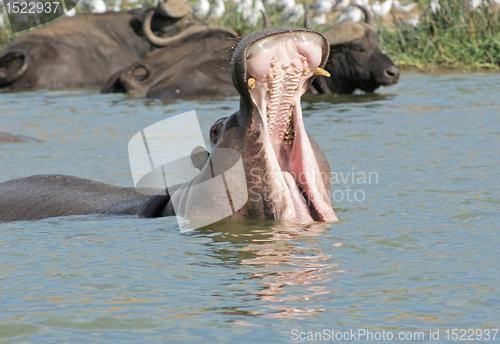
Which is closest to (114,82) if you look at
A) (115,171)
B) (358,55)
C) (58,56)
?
(58,56)

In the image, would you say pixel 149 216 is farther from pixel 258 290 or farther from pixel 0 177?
pixel 0 177

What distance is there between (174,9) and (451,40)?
18.2ft

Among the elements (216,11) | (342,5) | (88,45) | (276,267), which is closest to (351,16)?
(342,5)

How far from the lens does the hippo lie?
12.8 feet

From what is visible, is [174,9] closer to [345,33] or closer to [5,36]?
[345,33]

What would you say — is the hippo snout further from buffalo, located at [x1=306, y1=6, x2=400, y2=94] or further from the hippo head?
the hippo head

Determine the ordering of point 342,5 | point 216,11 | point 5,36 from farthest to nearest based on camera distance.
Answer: point 342,5 < point 216,11 < point 5,36

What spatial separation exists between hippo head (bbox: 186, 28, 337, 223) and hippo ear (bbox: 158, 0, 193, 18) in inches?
469

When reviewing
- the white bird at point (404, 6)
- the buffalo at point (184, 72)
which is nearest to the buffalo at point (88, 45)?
the buffalo at point (184, 72)

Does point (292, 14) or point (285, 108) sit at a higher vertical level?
point (285, 108)

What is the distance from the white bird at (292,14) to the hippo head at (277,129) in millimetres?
14515

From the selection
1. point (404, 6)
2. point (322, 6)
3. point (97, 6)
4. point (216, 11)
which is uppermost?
point (97, 6)

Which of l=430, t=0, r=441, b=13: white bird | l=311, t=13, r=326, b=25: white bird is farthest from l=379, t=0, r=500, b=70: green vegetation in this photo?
l=311, t=13, r=326, b=25: white bird

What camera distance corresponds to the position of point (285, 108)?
13.5 ft
